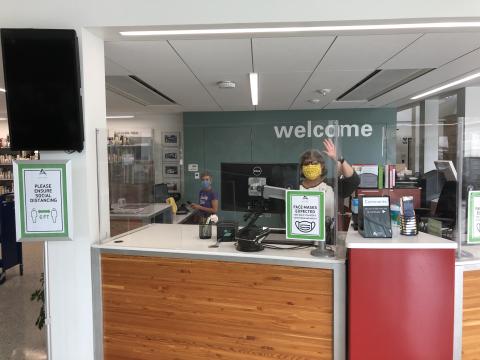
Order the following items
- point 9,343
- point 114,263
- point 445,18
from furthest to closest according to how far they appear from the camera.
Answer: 1. point 9,343
2. point 114,263
3. point 445,18

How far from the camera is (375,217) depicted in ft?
6.24

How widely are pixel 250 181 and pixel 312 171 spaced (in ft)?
1.36

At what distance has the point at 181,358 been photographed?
2.16 m

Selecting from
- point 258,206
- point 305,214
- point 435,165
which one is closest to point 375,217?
point 305,214

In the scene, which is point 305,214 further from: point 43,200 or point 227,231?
point 43,200

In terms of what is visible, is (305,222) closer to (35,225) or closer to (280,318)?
(280,318)

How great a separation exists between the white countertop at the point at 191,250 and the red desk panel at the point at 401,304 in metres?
0.18

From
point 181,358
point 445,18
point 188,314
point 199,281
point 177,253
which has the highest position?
point 445,18

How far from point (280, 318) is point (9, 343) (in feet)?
8.03

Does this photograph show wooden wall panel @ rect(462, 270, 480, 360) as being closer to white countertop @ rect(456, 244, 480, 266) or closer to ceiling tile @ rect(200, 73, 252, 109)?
white countertop @ rect(456, 244, 480, 266)

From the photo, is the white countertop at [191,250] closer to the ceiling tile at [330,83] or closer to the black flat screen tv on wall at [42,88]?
the black flat screen tv on wall at [42,88]

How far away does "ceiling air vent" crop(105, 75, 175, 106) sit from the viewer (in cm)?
400

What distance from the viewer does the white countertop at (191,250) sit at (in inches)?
76.8

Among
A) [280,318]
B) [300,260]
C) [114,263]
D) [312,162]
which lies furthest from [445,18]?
[114,263]
